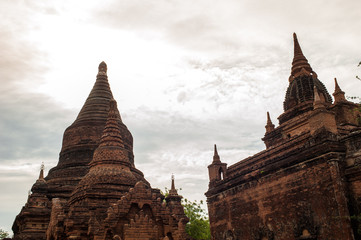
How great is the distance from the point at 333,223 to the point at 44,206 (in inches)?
668

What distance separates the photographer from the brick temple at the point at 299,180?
16.5 meters

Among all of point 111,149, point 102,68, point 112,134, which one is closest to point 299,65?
point 112,134

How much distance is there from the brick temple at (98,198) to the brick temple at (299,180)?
3.72 m

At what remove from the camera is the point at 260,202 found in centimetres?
2116

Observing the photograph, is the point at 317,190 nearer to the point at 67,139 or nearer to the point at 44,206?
the point at 44,206

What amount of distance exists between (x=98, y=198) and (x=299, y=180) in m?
9.89

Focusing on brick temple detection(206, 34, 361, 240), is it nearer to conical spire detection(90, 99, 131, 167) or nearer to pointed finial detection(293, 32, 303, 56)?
pointed finial detection(293, 32, 303, 56)

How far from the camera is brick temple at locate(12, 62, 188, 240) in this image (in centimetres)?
1591

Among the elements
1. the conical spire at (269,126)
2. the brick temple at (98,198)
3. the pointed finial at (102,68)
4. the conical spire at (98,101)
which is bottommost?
the brick temple at (98,198)

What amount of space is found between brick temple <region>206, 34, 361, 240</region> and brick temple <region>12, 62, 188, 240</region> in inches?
146

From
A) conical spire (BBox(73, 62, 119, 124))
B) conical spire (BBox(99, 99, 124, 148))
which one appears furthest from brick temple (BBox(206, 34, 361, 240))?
conical spire (BBox(73, 62, 119, 124))

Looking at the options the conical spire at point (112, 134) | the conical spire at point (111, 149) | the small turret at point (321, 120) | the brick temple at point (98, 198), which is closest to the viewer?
the brick temple at point (98, 198)

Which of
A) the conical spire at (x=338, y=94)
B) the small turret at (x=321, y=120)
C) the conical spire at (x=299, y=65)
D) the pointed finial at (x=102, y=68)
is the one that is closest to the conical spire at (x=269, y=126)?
the conical spire at (x=299, y=65)

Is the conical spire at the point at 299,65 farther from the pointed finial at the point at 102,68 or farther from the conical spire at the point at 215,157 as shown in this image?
the pointed finial at the point at 102,68
